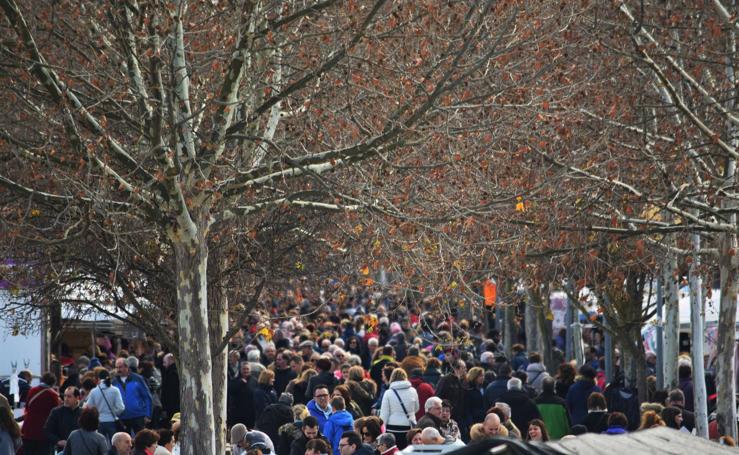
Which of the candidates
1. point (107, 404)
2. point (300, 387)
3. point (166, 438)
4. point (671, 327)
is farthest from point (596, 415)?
point (107, 404)

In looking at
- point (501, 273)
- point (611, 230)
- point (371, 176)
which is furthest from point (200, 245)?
point (501, 273)

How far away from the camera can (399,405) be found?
52.2 ft

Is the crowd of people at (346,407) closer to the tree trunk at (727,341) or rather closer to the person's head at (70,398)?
the person's head at (70,398)

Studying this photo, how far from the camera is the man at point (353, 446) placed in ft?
40.5

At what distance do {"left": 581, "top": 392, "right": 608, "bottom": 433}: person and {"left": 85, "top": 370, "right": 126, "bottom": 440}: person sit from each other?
20.7 ft

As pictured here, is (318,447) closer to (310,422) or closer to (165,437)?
(310,422)

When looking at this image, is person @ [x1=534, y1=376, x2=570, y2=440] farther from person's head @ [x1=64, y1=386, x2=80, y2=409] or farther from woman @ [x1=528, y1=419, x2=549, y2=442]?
person's head @ [x1=64, y1=386, x2=80, y2=409]

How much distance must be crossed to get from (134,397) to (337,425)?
5.07 meters

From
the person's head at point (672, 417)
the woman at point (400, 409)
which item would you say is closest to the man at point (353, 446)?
the woman at point (400, 409)

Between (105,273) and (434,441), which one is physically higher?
(105,273)

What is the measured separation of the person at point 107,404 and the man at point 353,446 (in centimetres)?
583

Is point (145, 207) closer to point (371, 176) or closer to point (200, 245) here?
point (200, 245)

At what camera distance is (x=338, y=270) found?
51.5 feet

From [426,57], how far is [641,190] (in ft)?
14.0
